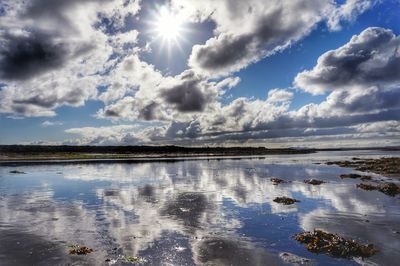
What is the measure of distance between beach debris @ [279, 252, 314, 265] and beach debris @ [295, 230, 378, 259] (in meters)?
1.39

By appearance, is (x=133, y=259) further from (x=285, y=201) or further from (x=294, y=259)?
(x=285, y=201)

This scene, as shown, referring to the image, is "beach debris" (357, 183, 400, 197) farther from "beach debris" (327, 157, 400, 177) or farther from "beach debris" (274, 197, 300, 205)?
"beach debris" (327, 157, 400, 177)

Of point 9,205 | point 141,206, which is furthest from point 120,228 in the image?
point 9,205

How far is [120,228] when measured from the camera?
21.6m

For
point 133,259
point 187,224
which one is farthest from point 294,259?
point 187,224

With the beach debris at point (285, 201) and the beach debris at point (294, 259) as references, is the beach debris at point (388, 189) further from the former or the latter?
the beach debris at point (294, 259)

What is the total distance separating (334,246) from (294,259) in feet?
9.67

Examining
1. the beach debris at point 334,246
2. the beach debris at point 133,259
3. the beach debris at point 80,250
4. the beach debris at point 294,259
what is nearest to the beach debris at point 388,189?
the beach debris at point 334,246

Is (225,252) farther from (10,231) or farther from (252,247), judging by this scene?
(10,231)

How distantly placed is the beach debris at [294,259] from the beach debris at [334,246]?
1.39 m

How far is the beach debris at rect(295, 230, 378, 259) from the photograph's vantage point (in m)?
16.4

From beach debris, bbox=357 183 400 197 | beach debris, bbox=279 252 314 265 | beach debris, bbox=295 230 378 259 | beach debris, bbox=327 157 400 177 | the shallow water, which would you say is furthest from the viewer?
beach debris, bbox=327 157 400 177

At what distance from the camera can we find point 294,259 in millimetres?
15680

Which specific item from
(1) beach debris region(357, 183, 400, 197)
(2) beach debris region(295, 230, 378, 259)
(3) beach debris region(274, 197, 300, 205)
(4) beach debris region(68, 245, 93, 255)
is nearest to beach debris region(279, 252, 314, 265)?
(2) beach debris region(295, 230, 378, 259)
